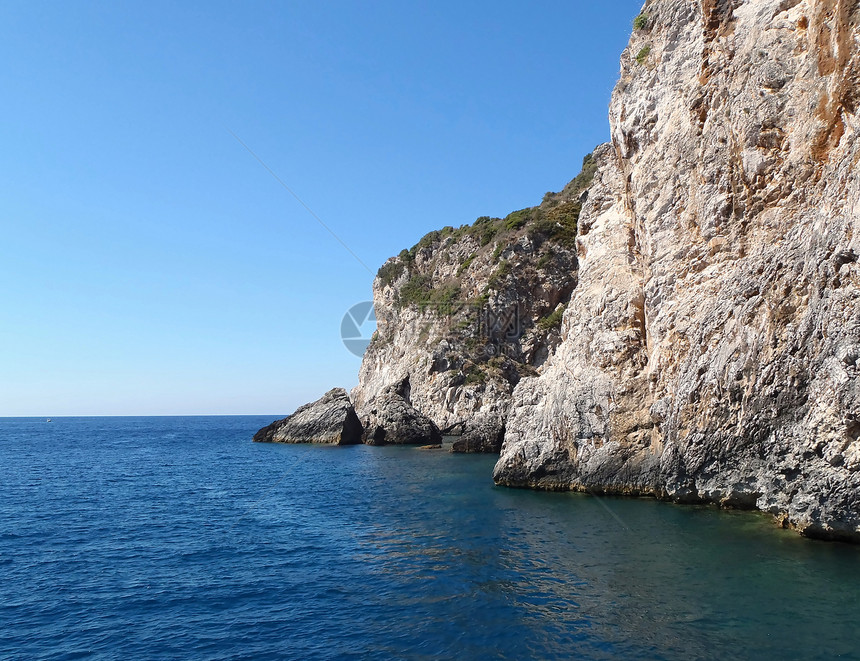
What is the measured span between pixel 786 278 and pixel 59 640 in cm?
2541

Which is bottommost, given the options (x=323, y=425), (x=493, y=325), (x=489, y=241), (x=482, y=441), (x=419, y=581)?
(x=419, y=581)

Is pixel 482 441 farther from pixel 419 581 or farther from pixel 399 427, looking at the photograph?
pixel 419 581

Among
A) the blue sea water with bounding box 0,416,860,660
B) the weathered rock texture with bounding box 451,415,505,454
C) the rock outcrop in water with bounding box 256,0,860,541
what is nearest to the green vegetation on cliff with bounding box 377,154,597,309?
the weathered rock texture with bounding box 451,415,505,454

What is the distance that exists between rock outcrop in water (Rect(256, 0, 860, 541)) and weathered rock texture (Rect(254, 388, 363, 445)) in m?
36.1

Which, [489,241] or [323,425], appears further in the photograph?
[489,241]

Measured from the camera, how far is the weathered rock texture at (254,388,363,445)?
68.9m

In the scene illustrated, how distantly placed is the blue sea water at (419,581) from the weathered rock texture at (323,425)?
35.8 meters

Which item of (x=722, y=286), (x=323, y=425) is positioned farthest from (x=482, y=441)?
(x=722, y=286)

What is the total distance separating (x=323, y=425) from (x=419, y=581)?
54169 millimetres

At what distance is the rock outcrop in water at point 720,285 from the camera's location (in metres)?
18.7

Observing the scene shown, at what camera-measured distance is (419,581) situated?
18.2 meters

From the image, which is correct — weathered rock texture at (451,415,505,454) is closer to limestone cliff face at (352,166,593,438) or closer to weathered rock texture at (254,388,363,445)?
limestone cliff face at (352,166,593,438)

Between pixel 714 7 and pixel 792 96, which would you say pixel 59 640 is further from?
pixel 714 7

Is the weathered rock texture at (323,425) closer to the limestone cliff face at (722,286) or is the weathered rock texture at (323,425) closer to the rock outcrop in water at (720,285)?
the rock outcrop in water at (720,285)
